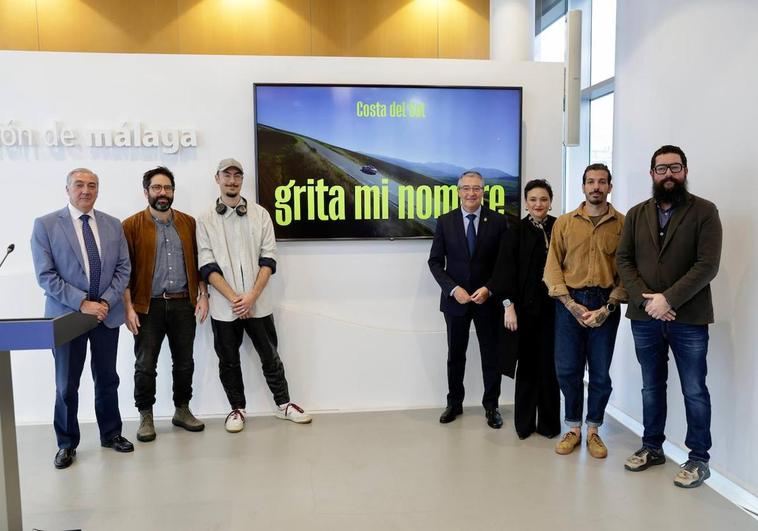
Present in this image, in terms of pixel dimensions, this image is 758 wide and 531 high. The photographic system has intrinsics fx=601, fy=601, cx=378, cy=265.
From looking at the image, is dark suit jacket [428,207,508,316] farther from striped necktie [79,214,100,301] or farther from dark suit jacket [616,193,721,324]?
striped necktie [79,214,100,301]

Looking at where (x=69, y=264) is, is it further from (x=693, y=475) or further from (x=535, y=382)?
(x=693, y=475)

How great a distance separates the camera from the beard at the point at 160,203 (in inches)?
148

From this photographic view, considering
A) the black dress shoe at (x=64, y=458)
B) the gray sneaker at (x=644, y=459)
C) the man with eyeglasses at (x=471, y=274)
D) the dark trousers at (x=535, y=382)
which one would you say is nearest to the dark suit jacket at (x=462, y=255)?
the man with eyeglasses at (x=471, y=274)

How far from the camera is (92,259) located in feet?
11.2

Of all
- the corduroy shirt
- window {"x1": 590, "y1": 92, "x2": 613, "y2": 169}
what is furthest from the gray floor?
window {"x1": 590, "y1": 92, "x2": 613, "y2": 169}

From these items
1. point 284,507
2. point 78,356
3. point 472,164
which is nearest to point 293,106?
point 472,164

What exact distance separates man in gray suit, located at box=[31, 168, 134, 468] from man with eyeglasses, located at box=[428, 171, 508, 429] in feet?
6.56

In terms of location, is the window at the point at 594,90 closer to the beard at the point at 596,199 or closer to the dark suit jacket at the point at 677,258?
the beard at the point at 596,199

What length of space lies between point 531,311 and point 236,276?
190cm

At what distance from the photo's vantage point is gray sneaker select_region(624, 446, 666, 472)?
3287mm

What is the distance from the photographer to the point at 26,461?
3.49 metres

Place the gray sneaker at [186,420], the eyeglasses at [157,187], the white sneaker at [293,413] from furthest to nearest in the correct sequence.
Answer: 1. the white sneaker at [293,413]
2. the gray sneaker at [186,420]
3. the eyeglasses at [157,187]

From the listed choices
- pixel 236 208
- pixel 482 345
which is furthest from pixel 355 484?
pixel 236 208

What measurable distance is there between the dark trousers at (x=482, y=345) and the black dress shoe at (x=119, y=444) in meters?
2.08
